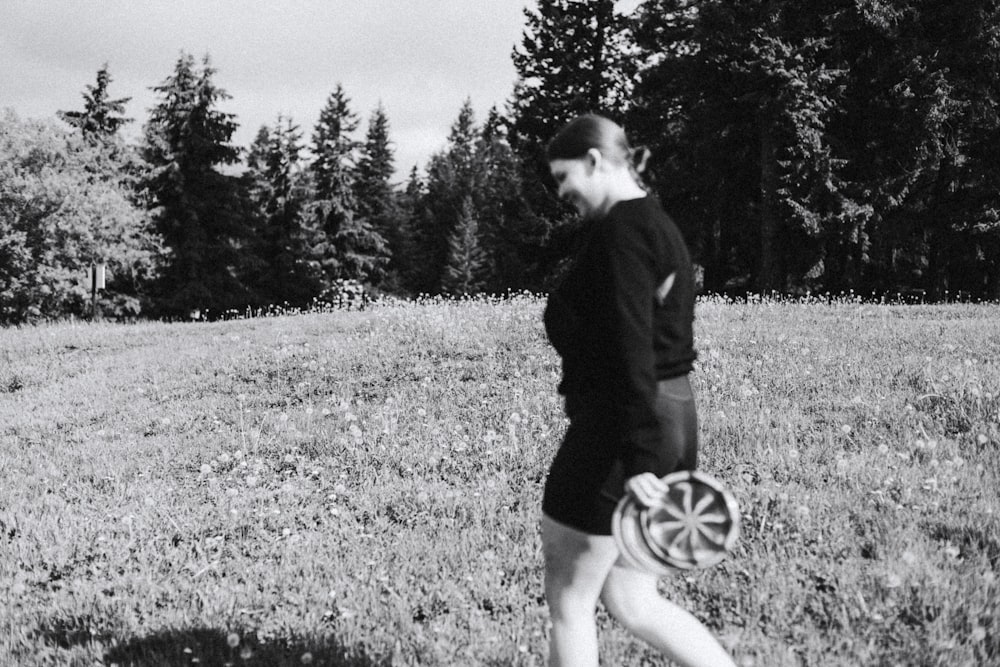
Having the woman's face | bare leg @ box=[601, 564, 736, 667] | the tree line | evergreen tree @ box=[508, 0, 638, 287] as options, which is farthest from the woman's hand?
evergreen tree @ box=[508, 0, 638, 287]

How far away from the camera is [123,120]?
3862 centimetres

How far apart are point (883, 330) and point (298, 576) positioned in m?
8.96

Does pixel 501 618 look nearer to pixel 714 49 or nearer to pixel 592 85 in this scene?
pixel 714 49

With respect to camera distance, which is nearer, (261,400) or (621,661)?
(621,661)

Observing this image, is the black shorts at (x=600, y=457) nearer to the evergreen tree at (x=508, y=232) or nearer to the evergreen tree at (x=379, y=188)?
the evergreen tree at (x=508, y=232)

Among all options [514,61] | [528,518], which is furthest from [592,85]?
[528,518]

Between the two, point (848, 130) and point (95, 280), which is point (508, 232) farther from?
point (95, 280)

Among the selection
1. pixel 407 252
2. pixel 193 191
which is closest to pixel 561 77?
pixel 193 191

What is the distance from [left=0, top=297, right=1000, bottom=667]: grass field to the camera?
Result: 330 centimetres

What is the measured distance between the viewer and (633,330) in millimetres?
1956

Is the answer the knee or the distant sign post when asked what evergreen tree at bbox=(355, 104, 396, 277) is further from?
the knee

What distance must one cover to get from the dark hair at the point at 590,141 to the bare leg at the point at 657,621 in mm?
1319

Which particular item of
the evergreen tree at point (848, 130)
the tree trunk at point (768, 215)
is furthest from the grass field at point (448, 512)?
the evergreen tree at point (848, 130)

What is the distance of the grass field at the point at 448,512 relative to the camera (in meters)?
3.30
